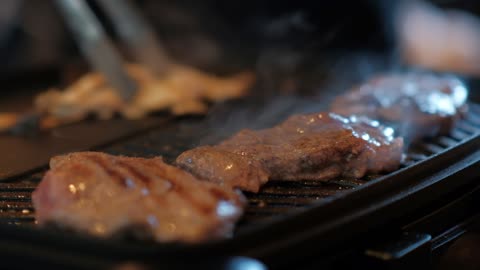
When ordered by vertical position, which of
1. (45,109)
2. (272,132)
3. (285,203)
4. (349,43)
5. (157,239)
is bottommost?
(157,239)

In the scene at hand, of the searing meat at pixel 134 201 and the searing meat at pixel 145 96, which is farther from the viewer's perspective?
the searing meat at pixel 145 96

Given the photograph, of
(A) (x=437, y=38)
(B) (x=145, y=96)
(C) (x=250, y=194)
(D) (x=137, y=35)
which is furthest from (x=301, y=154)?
(A) (x=437, y=38)

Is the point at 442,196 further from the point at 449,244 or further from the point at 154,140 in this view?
the point at 154,140

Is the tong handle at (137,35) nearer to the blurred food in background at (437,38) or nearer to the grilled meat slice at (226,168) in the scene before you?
the blurred food in background at (437,38)

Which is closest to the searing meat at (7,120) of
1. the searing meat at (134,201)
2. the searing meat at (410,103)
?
the searing meat at (134,201)

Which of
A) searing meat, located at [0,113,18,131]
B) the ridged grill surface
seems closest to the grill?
the ridged grill surface

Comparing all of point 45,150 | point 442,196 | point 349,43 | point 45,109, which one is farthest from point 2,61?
point 442,196
